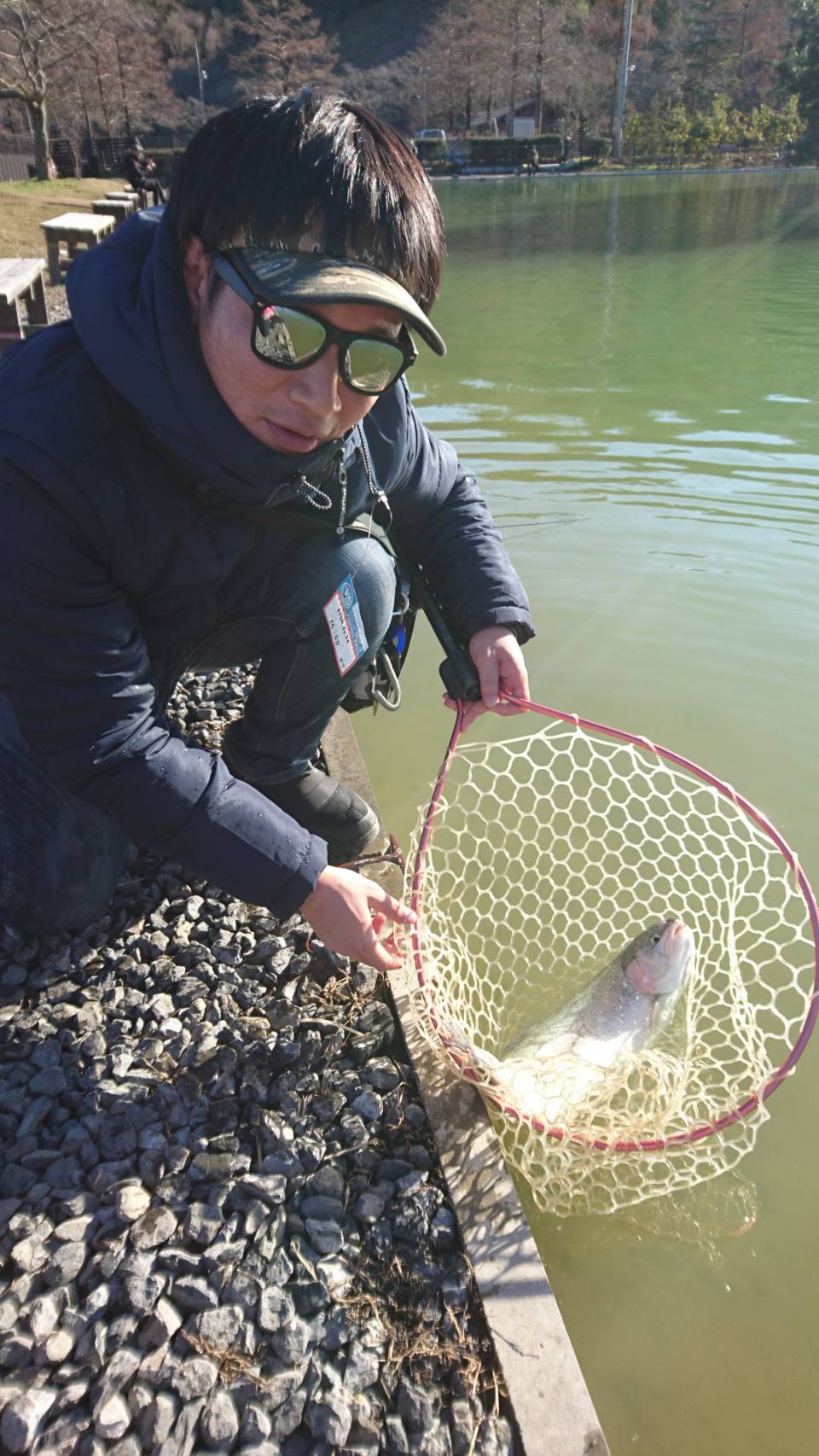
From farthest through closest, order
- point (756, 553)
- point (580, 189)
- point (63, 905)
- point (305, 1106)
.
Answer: point (580, 189) → point (756, 553) → point (63, 905) → point (305, 1106)

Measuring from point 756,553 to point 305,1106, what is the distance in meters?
4.01

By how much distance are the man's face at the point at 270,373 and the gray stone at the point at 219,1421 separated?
152 centimetres

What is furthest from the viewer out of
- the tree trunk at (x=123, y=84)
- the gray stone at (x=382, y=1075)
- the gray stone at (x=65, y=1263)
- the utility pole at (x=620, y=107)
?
the utility pole at (x=620, y=107)

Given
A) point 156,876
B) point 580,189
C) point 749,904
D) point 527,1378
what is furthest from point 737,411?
point 580,189

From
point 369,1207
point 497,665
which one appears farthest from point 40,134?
point 369,1207

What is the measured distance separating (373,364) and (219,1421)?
5.39ft

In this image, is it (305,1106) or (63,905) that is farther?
(63,905)

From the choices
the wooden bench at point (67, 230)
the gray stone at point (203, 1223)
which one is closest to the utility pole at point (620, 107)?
the wooden bench at point (67, 230)

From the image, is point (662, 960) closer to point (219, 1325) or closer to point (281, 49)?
point (219, 1325)

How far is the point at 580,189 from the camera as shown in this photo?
36.0m

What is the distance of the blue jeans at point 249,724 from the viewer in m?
2.12

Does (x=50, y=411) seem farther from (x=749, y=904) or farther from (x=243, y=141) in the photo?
(x=749, y=904)

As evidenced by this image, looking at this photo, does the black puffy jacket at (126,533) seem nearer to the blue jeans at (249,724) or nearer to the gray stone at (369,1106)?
the blue jeans at (249,724)

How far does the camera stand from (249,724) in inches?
95.9
